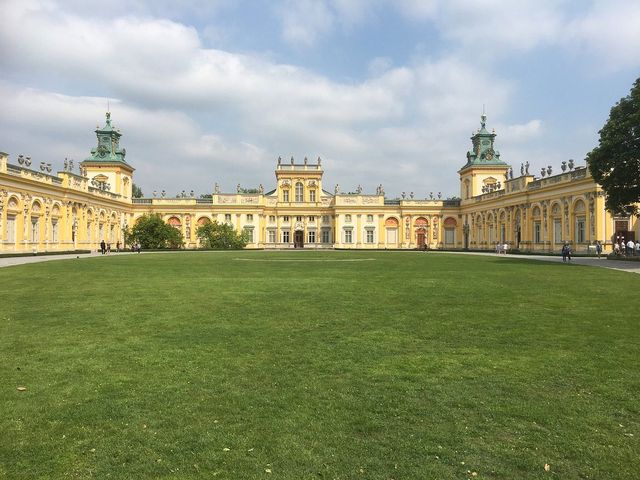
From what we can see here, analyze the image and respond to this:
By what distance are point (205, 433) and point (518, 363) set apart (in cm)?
453

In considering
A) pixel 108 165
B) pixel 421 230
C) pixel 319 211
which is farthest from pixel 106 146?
pixel 421 230

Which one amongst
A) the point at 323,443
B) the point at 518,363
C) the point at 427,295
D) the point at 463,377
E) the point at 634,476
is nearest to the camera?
the point at 634,476

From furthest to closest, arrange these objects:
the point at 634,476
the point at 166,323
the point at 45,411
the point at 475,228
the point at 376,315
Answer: the point at 475,228 → the point at 376,315 → the point at 166,323 → the point at 45,411 → the point at 634,476

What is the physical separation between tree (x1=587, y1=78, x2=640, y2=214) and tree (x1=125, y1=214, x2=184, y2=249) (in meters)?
50.1

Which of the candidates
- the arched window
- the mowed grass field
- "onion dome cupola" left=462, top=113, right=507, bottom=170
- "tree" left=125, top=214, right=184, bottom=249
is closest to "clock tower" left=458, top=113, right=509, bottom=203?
"onion dome cupola" left=462, top=113, right=507, bottom=170

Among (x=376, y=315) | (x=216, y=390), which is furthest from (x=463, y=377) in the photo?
(x=376, y=315)

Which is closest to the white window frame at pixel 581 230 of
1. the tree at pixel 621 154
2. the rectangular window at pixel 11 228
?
the tree at pixel 621 154

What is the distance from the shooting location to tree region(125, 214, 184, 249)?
62.7 m

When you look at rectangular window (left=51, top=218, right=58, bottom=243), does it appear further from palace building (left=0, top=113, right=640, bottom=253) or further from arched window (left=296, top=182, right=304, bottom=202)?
arched window (left=296, top=182, right=304, bottom=202)

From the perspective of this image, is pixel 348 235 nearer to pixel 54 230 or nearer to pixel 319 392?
pixel 54 230

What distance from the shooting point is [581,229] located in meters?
45.2

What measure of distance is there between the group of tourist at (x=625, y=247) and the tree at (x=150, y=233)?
50483mm

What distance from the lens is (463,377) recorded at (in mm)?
6367

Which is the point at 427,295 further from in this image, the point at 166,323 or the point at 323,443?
the point at 323,443
